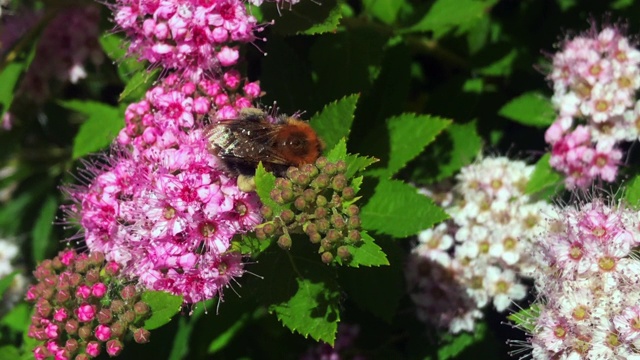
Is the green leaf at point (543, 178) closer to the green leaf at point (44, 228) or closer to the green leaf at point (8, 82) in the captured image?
the green leaf at point (8, 82)

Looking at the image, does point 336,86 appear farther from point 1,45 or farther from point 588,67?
point 1,45

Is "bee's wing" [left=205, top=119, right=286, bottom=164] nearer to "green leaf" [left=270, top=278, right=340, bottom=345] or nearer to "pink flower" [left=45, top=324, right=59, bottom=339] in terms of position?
"green leaf" [left=270, top=278, right=340, bottom=345]

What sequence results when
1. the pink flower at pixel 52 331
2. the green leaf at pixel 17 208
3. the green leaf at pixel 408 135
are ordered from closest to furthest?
the pink flower at pixel 52 331, the green leaf at pixel 408 135, the green leaf at pixel 17 208

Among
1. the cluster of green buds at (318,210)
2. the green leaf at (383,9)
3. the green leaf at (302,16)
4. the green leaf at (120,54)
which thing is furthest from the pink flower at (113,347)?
the green leaf at (383,9)

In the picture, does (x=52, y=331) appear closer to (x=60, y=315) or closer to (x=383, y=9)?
(x=60, y=315)

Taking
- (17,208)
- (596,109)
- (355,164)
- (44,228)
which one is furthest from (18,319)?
(596,109)

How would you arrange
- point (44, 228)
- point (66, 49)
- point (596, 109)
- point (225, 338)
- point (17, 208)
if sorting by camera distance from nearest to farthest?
point (596, 109) < point (225, 338) < point (66, 49) < point (44, 228) < point (17, 208)
